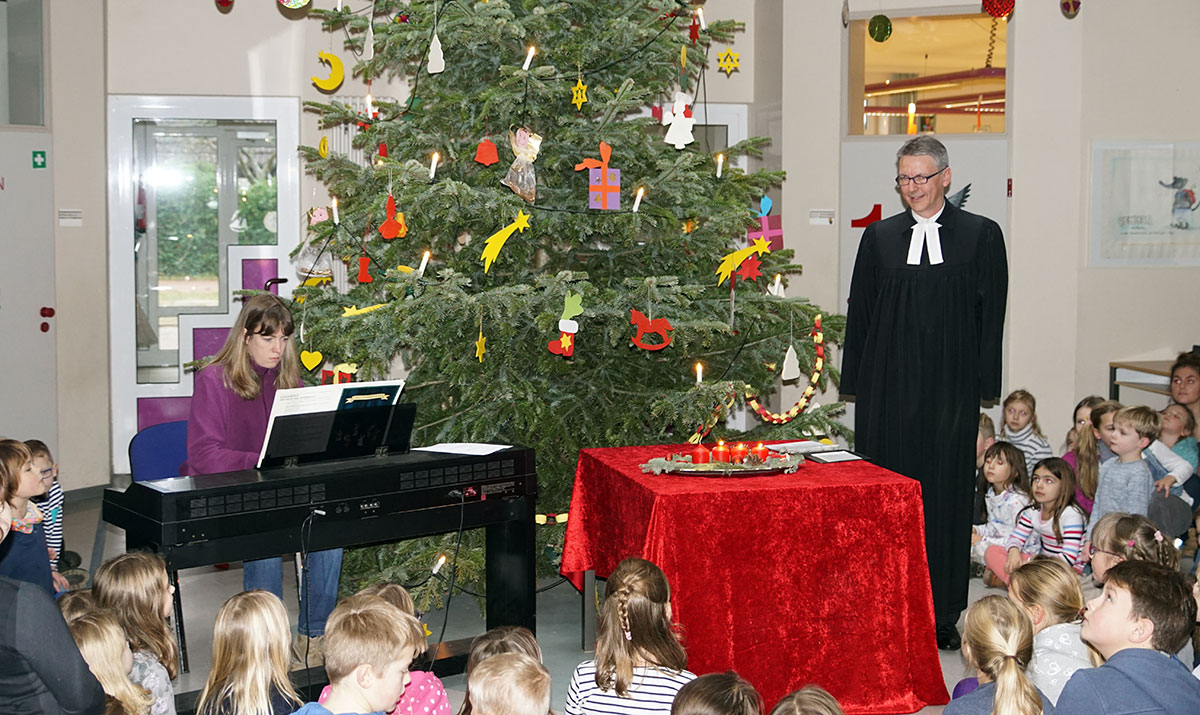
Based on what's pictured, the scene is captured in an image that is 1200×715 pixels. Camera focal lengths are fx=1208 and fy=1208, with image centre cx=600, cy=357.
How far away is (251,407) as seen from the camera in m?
4.77

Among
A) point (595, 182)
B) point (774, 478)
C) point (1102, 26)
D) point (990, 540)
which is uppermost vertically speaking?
point (1102, 26)

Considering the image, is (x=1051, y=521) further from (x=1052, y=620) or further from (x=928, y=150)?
(x=1052, y=620)

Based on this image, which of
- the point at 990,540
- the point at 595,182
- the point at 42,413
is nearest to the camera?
the point at 595,182

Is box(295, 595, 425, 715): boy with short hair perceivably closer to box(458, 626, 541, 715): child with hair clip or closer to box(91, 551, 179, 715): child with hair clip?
box(458, 626, 541, 715): child with hair clip

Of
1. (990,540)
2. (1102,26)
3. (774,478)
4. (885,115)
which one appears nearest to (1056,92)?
(1102,26)

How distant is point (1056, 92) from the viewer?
27.6ft

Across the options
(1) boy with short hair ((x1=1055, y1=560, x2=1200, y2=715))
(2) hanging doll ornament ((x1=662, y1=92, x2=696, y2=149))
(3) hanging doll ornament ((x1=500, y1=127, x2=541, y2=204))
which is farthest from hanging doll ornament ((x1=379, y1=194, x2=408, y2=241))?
(1) boy with short hair ((x1=1055, y1=560, x2=1200, y2=715))

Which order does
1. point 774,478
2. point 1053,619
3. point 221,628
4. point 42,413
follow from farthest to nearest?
point 42,413
point 774,478
point 1053,619
point 221,628

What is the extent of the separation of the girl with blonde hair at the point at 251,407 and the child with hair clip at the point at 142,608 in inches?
44.0

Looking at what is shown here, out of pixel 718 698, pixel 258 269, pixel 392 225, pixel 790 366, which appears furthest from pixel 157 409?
pixel 718 698

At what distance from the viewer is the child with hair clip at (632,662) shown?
10.6ft

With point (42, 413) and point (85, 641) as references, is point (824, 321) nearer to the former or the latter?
point (85, 641)

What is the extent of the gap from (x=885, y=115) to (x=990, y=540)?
360 centimetres

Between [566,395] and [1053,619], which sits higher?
[566,395]
